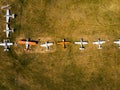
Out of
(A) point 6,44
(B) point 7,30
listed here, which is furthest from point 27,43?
(B) point 7,30

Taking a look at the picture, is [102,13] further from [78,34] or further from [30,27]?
[30,27]

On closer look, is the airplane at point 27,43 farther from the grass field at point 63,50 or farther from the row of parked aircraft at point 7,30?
the row of parked aircraft at point 7,30

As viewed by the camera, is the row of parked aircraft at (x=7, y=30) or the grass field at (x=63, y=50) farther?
the row of parked aircraft at (x=7, y=30)

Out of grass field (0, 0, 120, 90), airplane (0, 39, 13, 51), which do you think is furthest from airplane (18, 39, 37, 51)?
airplane (0, 39, 13, 51)

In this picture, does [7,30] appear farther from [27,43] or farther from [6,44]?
[27,43]

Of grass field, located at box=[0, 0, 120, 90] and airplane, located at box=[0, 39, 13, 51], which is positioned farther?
airplane, located at box=[0, 39, 13, 51]

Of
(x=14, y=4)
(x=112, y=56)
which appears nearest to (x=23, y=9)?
(x=14, y=4)

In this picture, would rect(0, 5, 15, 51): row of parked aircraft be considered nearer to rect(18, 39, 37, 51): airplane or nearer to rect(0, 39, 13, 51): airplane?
rect(0, 39, 13, 51): airplane

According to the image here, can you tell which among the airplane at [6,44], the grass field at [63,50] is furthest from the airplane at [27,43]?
the airplane at [6,44]

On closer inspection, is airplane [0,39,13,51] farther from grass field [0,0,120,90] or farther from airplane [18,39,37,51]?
airplane [18,39,37,51]
